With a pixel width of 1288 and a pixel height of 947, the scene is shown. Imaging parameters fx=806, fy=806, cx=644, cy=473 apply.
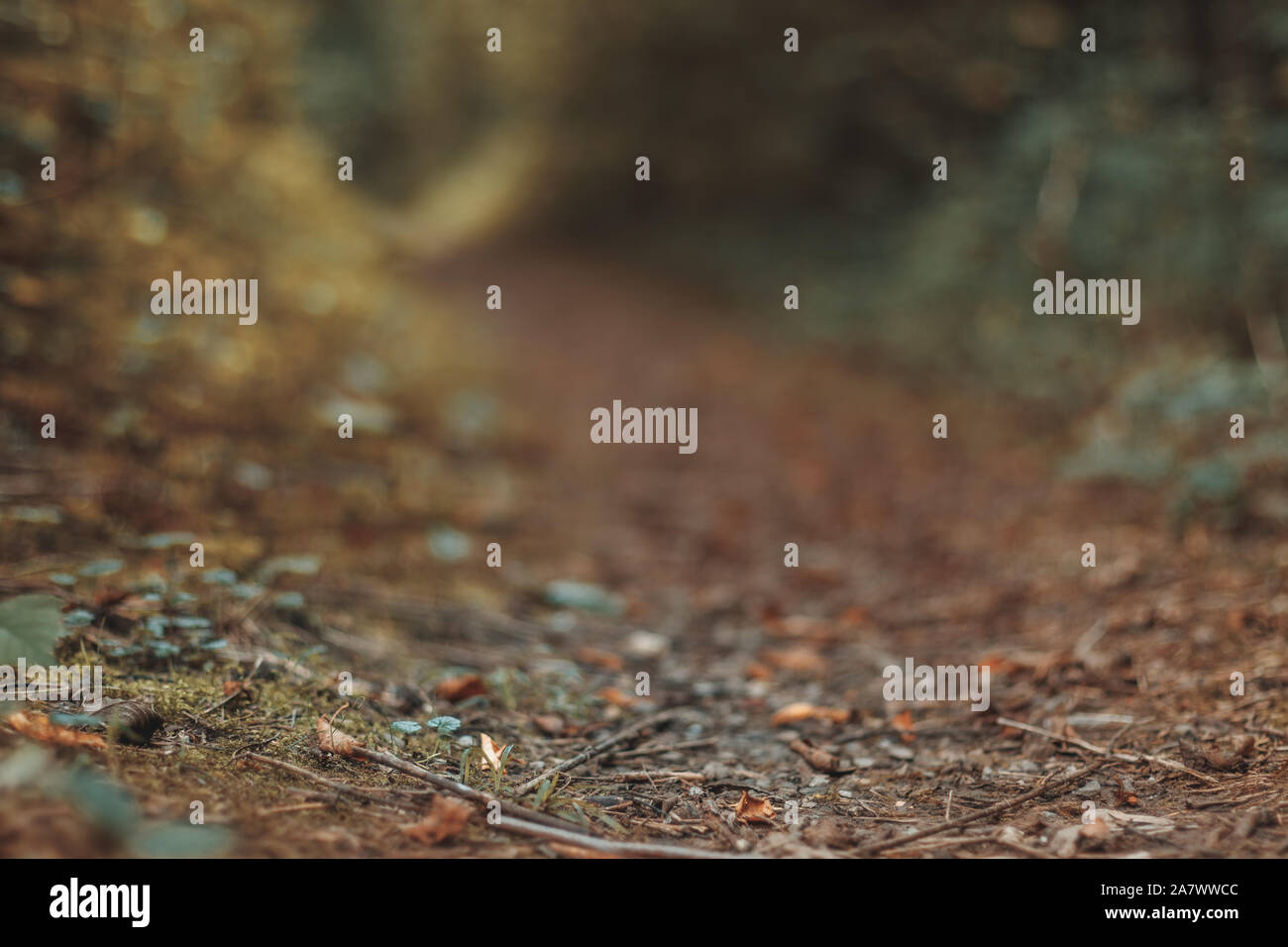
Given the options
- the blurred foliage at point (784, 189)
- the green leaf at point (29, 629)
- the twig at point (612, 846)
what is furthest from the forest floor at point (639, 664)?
the blurred foliage at point (784, 189)

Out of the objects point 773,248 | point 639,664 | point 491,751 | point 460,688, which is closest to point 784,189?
point 773,248

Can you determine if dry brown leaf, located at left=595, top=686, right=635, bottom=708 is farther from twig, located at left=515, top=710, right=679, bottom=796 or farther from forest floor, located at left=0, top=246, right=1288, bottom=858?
twig, located at left=515, top=710, right=679, bottom=796

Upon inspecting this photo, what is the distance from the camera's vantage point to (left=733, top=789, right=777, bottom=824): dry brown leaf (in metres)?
1.90

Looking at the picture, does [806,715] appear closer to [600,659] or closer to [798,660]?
[798,660]

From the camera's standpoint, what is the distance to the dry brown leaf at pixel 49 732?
1.71 metres

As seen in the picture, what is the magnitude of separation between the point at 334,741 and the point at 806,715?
1.40 m

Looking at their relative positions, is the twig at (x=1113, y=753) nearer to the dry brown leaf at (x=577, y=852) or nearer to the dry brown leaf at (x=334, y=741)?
the dry brown leaf at (x=577, y=852)

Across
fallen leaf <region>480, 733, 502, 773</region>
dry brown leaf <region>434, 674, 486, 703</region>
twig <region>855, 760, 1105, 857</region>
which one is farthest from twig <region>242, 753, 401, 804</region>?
twig <region>855, 760, 1105, 857</region>

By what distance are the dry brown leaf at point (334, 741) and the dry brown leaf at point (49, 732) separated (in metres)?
0.45

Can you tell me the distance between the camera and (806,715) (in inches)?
100

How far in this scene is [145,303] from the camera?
11.7 ft

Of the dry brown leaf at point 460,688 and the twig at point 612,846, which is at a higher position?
the dry brown leaf at point 460,688

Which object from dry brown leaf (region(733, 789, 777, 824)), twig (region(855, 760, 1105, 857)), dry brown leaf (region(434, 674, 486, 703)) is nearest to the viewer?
twig (region(855, 760, 1105, 857))

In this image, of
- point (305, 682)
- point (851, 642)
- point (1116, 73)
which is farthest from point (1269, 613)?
point (1116, 73)
